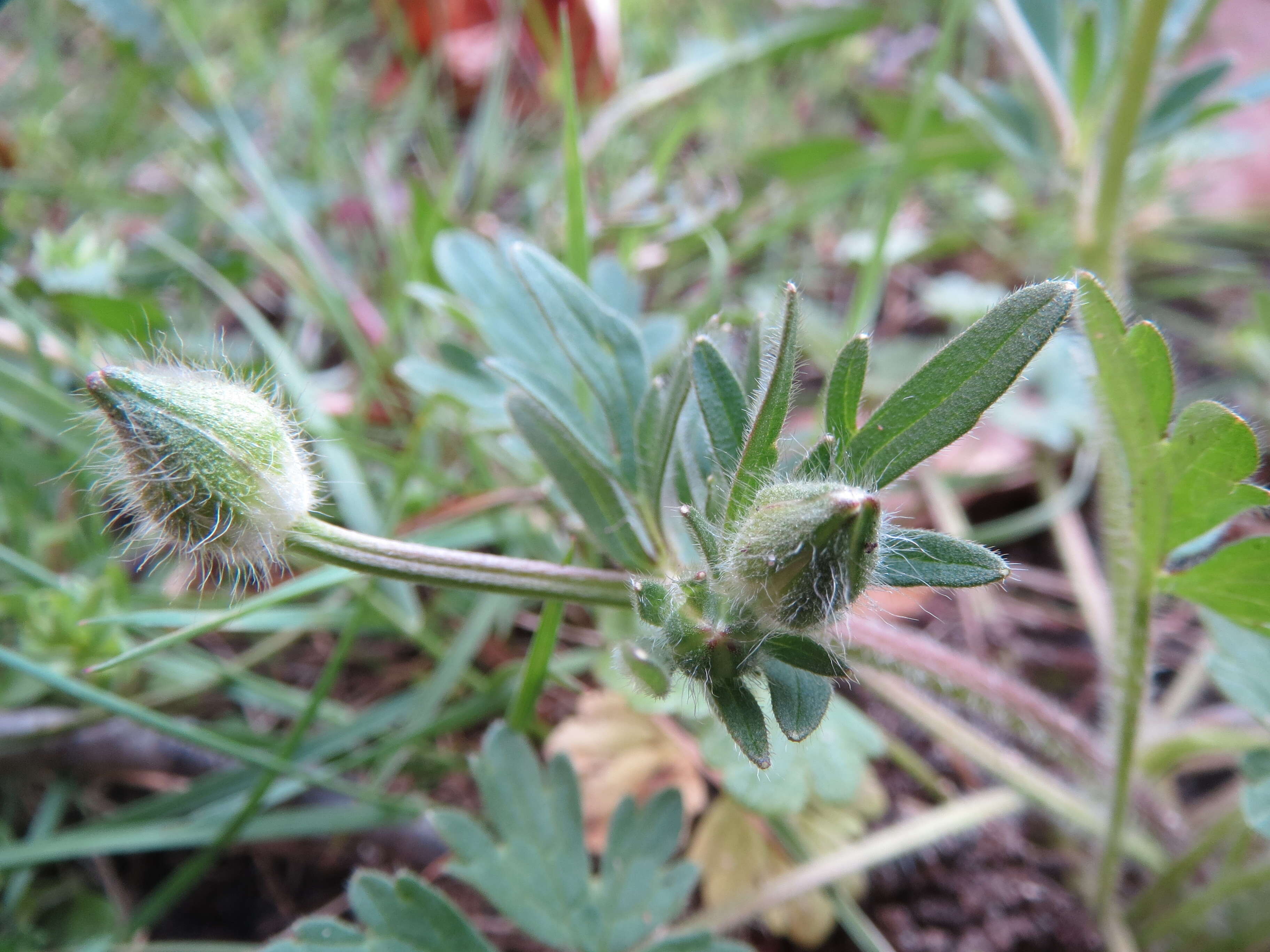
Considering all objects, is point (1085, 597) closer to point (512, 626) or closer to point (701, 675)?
point (512, 626)

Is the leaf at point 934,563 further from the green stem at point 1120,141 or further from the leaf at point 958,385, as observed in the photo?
the green stem at point 1120,141

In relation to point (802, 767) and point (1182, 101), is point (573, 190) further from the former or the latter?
point (1182, 101)

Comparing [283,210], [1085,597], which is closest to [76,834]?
[283,210]

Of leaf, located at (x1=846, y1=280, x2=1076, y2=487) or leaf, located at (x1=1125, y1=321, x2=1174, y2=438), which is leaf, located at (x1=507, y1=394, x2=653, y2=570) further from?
leaf, located at (x1=1125, y1=321, x2=1174, y2=438)

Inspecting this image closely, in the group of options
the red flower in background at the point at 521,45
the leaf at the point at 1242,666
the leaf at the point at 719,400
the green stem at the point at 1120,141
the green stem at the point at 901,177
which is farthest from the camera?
the red flower in background at the point at 521,45

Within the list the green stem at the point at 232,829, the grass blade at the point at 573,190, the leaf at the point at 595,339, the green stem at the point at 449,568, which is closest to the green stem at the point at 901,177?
the grass blade at the point at 573,190

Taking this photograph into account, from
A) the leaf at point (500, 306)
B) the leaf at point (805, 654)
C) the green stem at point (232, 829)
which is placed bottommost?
the green stem at point (232, 829)

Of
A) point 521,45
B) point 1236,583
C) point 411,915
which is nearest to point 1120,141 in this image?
point 1236,583
